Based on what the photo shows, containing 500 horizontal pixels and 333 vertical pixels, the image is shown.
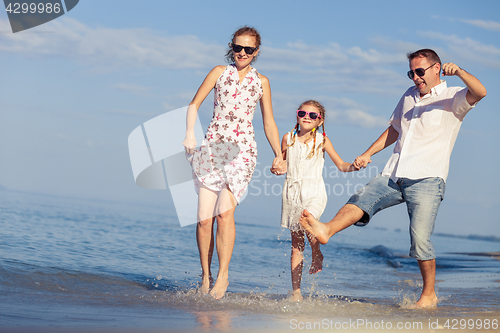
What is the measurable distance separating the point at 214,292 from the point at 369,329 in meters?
1.56

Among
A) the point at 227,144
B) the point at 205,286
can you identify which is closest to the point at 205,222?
the point at 205,286

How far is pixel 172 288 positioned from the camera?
5.15m

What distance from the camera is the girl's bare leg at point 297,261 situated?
14.0ft

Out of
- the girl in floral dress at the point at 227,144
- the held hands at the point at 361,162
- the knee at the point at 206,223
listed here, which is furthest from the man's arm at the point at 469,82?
the knee at the point at 206,223

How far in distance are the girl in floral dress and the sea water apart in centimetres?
58

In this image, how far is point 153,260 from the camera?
756 centimetres

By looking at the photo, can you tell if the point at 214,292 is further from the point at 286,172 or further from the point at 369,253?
the point at 369,253

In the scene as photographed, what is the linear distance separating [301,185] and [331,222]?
605 millimetres

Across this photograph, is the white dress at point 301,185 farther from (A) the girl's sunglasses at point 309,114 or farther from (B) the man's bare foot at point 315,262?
(B) the man's bare foot at point 315,262

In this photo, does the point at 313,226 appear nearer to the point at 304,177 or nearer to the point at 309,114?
the point at 304,177

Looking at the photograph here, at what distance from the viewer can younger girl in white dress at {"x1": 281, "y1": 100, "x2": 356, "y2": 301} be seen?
4.27 meters

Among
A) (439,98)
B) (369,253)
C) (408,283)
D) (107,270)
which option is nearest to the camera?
(439,98)

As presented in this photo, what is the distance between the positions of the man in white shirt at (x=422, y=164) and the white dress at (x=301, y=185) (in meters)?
0.35

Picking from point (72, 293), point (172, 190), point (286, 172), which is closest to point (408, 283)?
point (286, 172)
